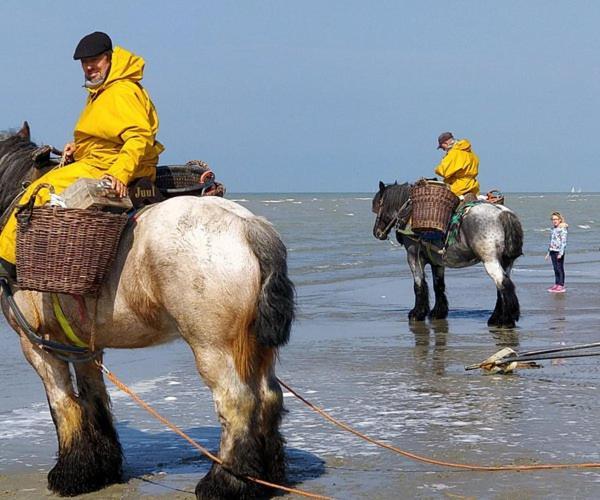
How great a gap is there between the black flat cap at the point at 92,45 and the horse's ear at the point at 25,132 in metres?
1.16

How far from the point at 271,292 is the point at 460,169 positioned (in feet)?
32.1

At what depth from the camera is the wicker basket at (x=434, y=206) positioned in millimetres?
14766

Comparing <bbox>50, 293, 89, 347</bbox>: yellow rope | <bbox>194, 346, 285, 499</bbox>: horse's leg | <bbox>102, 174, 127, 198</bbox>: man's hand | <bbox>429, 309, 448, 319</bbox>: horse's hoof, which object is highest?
<bbox>102, 174, 127, 198</bbox>: man's hand

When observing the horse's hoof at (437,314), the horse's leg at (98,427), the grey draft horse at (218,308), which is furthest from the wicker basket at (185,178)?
the horse's hoof at (437,314)

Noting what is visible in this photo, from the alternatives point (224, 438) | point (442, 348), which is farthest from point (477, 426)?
point (442, 348)

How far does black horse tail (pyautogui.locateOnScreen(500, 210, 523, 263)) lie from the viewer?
48.8ft

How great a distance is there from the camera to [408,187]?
16000 millimetres

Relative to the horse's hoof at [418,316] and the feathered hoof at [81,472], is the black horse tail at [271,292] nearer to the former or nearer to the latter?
the feathered hoof at [81,472]

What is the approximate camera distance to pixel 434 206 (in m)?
14.8

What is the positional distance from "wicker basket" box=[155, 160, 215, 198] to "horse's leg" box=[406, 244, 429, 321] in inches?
352

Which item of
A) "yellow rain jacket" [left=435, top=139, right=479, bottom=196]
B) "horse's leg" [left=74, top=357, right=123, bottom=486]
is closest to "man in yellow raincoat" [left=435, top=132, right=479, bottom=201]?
"yellow rain jacket" [left=435, top=139, right=479, bottom=196]

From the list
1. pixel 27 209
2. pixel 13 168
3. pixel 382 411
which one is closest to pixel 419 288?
pixel 382 411

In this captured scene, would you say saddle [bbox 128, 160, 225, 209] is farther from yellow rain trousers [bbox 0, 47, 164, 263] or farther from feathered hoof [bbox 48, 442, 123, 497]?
feathered hoof [bbox 48, 442, 123, 497]

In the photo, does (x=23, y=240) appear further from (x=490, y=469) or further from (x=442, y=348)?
(x=442, y=348)
